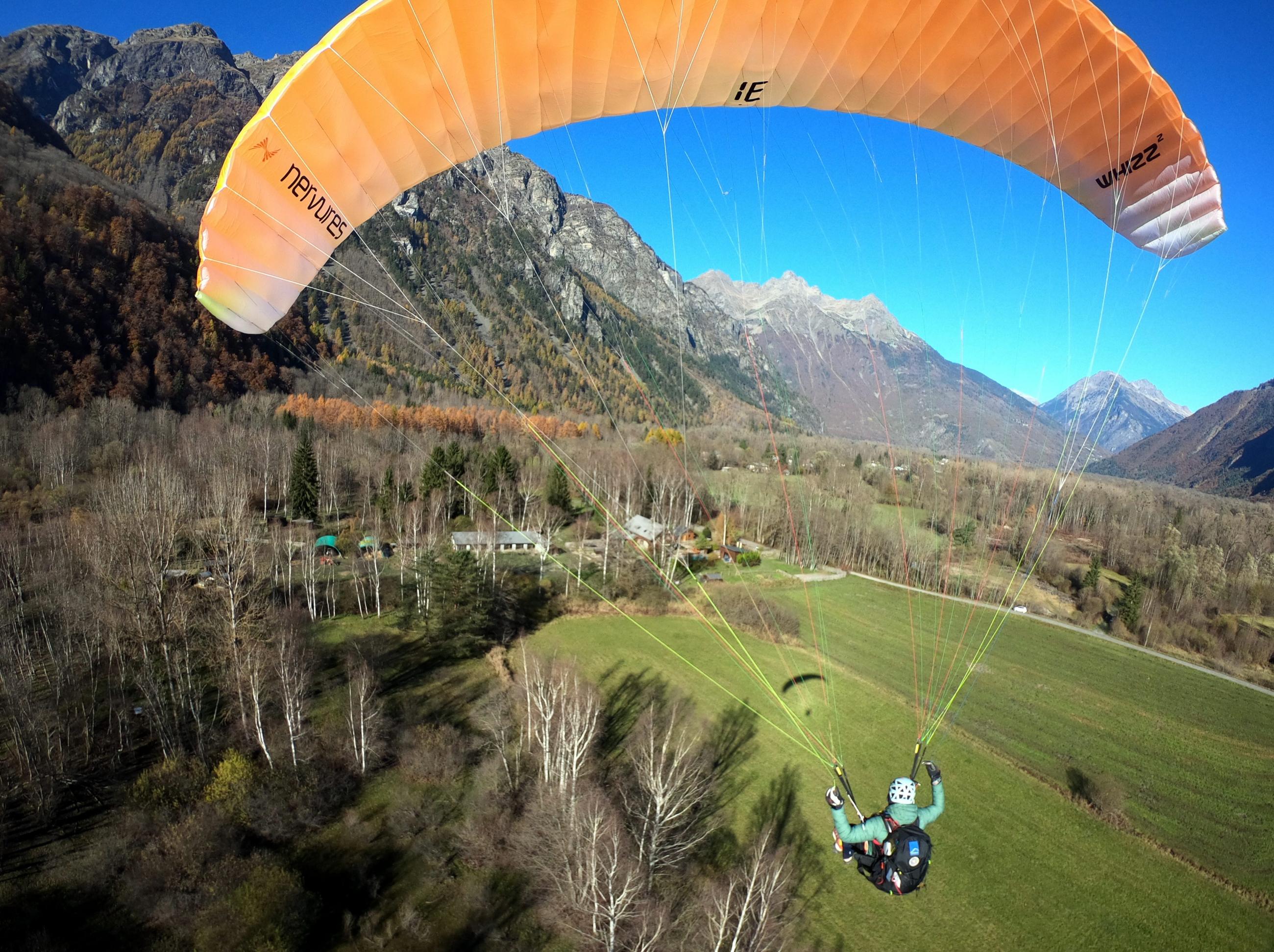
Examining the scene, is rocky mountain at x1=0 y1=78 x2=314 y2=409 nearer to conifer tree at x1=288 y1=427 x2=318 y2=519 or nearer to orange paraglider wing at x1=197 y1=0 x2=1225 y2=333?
conifer tree at x1=288 y1=427 x2=318 y2=519

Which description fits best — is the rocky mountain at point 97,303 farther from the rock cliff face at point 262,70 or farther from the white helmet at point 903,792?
the rock cliff face at point 262,70

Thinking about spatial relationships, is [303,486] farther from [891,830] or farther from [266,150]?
[891,830]

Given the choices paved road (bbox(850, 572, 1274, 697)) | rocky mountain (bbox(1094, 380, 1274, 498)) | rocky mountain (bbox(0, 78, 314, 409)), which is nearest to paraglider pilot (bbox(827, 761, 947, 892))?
paved road (bbox(850, 572, 1274, 697))

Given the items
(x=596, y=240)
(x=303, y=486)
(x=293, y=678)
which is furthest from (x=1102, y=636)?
(x=596, y=240)

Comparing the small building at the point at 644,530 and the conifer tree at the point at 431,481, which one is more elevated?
the conifer tree at the point at 431,481

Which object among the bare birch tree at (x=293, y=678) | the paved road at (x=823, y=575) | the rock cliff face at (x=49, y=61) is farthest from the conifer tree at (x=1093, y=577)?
the rock cliff face at (x=49, y=61)

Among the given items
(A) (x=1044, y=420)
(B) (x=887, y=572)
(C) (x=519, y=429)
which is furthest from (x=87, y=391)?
(A) (x=1044, y=420)
